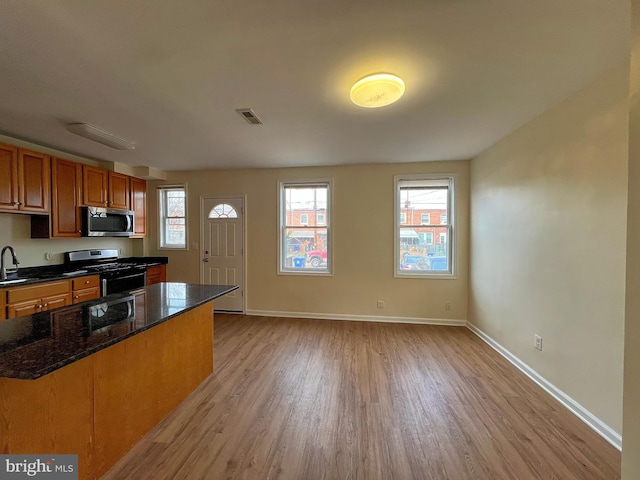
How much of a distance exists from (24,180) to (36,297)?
1.32 meters

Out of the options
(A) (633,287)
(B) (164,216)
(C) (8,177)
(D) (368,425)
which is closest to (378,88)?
(A) (633,287)

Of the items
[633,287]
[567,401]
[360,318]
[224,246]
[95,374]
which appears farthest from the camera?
[224,246]

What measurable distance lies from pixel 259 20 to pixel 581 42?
1856 millimetres

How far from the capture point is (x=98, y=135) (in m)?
2.88

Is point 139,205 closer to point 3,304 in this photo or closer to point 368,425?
point 3,304

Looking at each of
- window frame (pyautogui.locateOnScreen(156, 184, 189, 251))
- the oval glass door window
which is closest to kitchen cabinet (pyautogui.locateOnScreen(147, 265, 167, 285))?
window frame (pyautogui.locateOnScreen(156, 184, 189, 251))

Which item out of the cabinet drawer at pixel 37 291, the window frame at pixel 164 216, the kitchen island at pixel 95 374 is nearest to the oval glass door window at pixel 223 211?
the window frame at pixel 164 216

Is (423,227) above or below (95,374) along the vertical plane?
above

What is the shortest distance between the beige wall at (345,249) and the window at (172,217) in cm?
19

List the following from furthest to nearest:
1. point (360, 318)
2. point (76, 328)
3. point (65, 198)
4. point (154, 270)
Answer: point (154, 270) < point (360, 318) < point (65, 198) < point (76, 328)

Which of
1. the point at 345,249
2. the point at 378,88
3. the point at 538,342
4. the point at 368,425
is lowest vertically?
the point at 368,425

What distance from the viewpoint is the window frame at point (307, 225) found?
14.7ft

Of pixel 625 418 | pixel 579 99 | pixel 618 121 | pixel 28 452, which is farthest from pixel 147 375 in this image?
pixel 579 99

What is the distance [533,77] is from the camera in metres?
1.93
